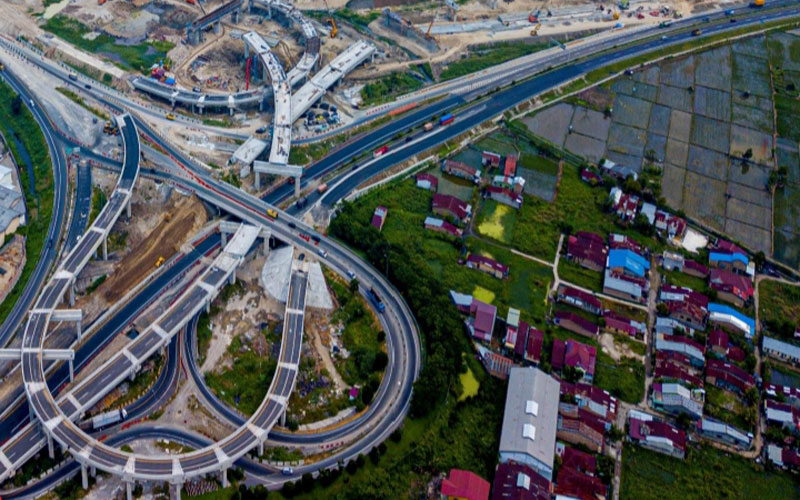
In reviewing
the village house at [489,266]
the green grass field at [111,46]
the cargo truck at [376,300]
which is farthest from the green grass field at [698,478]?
the green grass field at [111,46]

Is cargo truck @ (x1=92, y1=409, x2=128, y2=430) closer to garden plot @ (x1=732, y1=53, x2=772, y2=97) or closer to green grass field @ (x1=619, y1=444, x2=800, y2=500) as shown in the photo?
green grass field @ (x1=619, y1=444, x2=800, y2=500)

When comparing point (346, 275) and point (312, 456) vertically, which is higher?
point (346, 275)

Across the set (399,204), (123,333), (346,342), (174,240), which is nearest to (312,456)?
(346,342)

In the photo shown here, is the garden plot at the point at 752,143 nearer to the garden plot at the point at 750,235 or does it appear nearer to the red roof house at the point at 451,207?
the garden plot at the point at 750,235

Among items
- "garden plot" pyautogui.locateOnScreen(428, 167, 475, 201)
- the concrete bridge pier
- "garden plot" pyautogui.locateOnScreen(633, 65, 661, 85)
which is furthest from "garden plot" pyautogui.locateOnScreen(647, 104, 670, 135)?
the concrete bridge pier

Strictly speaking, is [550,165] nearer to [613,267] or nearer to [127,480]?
[613,267]

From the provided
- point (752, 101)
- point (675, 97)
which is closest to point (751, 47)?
point (752, 101)

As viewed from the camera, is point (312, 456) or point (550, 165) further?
point (550, 165)
